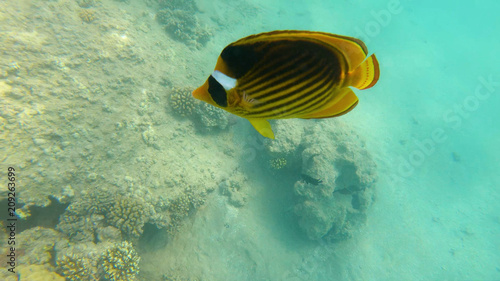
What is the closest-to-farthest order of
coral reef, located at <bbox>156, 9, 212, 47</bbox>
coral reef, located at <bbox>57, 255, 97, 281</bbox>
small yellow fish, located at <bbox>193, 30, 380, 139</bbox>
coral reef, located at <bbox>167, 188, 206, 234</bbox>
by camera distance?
small yellow fish, located at <bbox>193, 30, 380, 139</bbox>, coral reef, located at <bbox>57, 255, 97, 281</bbox>, coral reef, located at <bbox>167, 188, 206, 234</bbox>, coral reef, located at <bbox>156, 9, 212, 47</bbox>

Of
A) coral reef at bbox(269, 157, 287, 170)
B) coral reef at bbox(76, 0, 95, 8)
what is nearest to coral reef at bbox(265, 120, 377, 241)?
coral reef at bbox(269, 157, 287, 170)

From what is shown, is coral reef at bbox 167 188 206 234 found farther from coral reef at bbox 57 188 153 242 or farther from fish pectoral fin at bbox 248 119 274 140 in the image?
fish pectoral fin at bbox 248 119 274 140

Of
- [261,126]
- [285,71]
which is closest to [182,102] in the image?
[261,126]

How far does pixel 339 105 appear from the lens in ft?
3.32

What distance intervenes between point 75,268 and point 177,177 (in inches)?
98.9

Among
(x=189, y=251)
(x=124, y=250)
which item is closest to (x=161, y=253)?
(x=189, y=251)

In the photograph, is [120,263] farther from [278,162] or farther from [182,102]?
[278,162]

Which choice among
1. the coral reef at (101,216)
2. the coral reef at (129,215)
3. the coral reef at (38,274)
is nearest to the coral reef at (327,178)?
the coral reef at (129,215)

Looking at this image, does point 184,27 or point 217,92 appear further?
point 184,27

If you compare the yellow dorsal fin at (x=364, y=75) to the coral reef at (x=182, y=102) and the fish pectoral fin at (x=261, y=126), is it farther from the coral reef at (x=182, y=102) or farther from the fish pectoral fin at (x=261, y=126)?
the coral reef at (x=182, y=102)

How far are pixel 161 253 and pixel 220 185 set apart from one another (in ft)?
7.49

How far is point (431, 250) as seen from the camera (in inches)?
387

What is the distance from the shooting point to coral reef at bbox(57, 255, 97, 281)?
159 inches

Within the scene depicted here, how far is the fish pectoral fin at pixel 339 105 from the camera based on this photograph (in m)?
0.98
